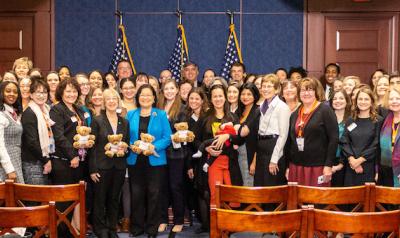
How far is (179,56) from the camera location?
1027cm

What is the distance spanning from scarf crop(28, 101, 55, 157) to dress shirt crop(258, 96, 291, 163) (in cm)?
205

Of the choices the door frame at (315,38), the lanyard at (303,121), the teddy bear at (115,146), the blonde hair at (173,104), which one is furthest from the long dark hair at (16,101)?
the door frame at (315,38)

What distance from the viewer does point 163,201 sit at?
266 inches

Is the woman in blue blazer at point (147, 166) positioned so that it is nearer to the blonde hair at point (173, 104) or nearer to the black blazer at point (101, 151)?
the black blazer at point (101, 151)

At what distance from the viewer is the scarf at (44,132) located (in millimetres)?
5922

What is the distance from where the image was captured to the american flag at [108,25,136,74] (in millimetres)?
10117

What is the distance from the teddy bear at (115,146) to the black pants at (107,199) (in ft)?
0.65

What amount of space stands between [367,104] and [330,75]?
3.02 m

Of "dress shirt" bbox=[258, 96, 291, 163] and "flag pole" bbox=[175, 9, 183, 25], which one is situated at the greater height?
"flag pole" bbox=[175, 9, 183, 25]

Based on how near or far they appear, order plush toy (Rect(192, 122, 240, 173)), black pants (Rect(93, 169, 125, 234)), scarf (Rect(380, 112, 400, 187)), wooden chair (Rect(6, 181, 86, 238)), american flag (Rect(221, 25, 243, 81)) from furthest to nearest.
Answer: american flag (Rect(221, 25, 243, 81)), plush toy (Rect(192, 122, 240, 173)), black pants (Rect(93, 169, 125, 234)), scarf (Rect(380, 112, 400, 187)), wooden chair (Rect(6, 181, 86, 238))

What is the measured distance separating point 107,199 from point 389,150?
8.81 ft

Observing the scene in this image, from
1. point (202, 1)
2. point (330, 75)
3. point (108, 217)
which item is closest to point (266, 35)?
point (202, 1)

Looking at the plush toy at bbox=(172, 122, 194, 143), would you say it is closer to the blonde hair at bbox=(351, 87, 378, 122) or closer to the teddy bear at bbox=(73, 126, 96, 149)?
the teddy bear at bbox=(73, 126, 96, 149)

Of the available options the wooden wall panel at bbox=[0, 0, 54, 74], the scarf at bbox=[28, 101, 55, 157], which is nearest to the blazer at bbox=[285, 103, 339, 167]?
the scarf at bbox=[28, 101, 55, 157]
